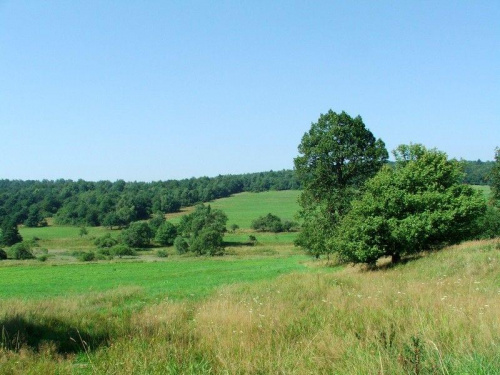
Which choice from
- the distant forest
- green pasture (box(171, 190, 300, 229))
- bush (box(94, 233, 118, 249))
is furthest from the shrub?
the distant forest

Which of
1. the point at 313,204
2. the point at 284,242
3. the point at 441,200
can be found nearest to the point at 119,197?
the point at 284,242

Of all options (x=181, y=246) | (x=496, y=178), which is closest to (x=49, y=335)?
(x=496, y=178)

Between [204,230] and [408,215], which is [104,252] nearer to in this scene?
[204,230]

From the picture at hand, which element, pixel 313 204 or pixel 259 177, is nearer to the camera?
pixel 313 204

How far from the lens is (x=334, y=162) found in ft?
109

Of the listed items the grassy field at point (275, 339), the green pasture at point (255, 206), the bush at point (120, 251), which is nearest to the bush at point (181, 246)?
the bush at point (120, 251)

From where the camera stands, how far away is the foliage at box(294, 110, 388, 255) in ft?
107

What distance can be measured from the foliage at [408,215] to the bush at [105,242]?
70328 mm

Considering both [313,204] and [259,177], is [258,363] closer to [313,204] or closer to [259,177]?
[313,204]

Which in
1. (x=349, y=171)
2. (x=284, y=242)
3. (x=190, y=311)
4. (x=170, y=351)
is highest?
(x=349, y=171)

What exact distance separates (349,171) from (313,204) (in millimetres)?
3926

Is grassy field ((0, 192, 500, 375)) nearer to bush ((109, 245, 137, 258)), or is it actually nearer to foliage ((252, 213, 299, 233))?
bush ((109, 245, 137, 258))

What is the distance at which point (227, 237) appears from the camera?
94.4 meters

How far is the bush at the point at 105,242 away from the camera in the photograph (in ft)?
291
